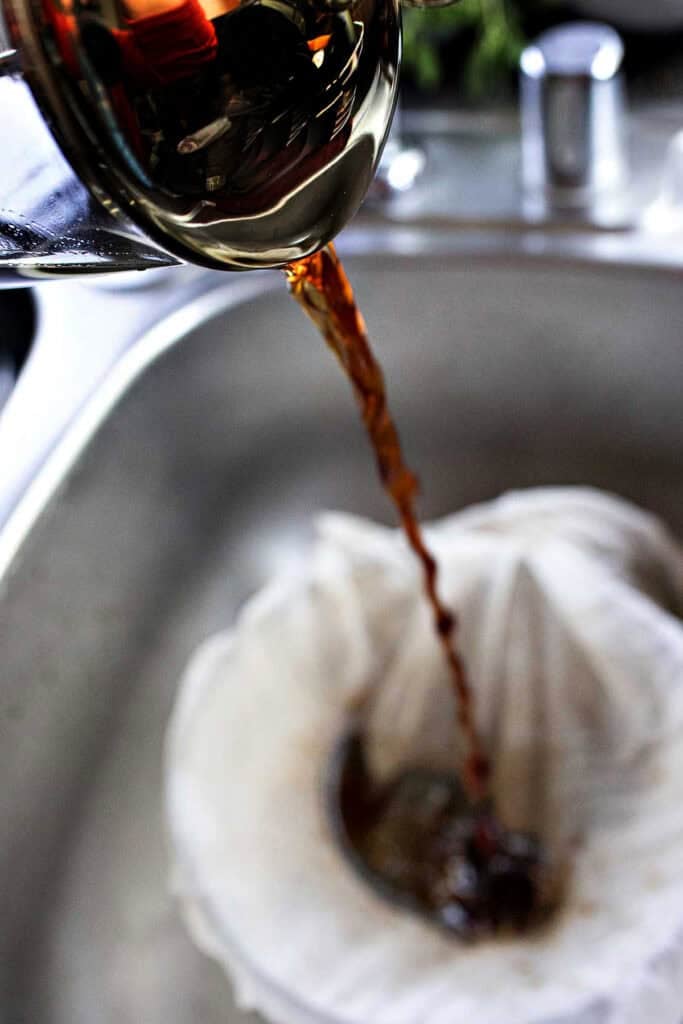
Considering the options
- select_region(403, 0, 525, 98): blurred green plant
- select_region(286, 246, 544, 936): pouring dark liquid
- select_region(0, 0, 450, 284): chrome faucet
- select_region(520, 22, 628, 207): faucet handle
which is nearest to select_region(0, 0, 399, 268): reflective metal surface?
select_region(0, 0, 450, 284): chrome faucet

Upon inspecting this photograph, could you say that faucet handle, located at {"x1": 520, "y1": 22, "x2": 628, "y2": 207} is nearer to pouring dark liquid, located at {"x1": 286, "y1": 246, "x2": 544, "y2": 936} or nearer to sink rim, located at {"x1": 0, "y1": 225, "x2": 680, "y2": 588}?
sink rim, located at {"x1": 0, "y1": 225, "x2": 680, "y2": 588}

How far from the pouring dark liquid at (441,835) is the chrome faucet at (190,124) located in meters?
0.16

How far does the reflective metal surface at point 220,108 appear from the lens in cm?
24

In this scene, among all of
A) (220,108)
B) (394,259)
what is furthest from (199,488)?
(220,108)

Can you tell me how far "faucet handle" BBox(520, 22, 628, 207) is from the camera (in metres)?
0.56

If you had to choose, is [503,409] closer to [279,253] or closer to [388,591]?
[388,591]

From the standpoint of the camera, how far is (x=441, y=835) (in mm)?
531

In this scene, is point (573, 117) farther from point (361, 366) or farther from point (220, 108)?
point (220, 108)

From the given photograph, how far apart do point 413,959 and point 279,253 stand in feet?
Answer: 0.95

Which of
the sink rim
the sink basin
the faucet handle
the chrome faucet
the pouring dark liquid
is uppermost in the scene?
the chrome faucet

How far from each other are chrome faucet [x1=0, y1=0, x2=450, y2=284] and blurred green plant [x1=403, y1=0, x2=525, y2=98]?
409 mm

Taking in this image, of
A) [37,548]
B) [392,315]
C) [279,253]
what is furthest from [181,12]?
[392,315]

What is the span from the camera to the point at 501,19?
664 mm

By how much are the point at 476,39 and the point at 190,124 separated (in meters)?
0.51
